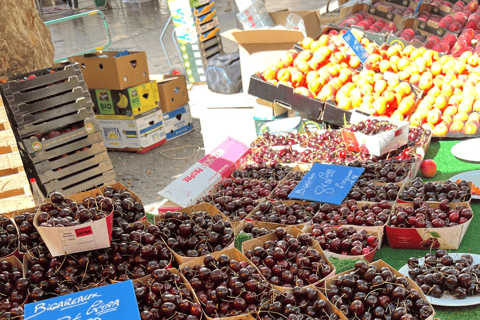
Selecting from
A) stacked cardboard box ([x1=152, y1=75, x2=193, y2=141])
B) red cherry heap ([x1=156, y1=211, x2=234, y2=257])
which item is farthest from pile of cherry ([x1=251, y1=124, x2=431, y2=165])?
stacked cardboard box ([x1=152, y1=75, x2=193, y2=141])

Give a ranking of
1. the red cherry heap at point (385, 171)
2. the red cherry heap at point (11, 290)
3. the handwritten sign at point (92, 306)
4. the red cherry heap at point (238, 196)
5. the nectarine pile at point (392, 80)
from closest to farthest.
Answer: the handwritten sign at point (92, 306)
the red cherry heap at point (11, 290)
the red cherry heap at point (238, 196)
the red cherry heap at point (385, 171)
the nectarine pile at point (392, 80)

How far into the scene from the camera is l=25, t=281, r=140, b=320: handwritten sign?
1309 millimetres

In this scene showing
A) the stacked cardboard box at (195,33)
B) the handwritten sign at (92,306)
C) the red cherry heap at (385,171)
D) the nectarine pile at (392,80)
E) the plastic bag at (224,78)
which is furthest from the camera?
the stacked cardboard box at (195,33)

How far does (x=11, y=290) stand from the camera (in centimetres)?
Result: 156

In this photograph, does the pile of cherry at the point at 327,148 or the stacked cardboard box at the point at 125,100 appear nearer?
the pile of cherry at the point at 327,148

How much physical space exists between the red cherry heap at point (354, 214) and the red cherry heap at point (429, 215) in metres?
0.06

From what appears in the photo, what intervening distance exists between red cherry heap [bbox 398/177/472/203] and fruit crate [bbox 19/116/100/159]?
3.12m

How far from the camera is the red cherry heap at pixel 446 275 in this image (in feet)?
5.49

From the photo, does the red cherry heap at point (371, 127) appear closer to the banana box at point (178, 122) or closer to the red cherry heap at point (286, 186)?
the red cherry heap at point (286, 186)

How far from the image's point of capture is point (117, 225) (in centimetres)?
180

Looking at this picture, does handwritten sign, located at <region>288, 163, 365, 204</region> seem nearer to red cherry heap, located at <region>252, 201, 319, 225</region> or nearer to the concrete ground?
red cherry heap, located at <region>252, 201, 319, 225</region>

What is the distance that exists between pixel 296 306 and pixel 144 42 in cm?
929

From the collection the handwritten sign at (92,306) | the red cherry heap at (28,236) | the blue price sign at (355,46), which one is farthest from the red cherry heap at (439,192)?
the blue price sign at (355,46)

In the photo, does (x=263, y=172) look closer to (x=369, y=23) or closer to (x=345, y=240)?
(x=345, y=240)
